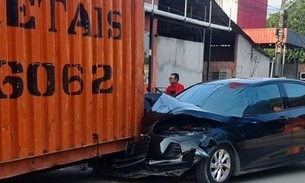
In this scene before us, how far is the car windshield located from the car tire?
588 millimetres

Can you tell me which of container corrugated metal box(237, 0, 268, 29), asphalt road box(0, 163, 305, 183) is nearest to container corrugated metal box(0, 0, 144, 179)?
asphalt road box(0, 163, 305, 183)

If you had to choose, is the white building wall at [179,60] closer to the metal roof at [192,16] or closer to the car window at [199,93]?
the metal roof at [192,16]

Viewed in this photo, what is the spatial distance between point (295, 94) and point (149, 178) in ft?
9.37

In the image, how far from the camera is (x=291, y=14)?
44.6m

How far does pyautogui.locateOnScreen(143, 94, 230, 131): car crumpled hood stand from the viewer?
→ 5.57m

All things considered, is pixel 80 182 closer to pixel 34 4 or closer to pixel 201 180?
pixel 201 180

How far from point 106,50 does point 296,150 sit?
3558 millimetres

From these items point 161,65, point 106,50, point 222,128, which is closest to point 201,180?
point 222,128

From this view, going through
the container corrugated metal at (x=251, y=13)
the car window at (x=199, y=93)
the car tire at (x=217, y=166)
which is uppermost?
the container corrugated metal at (x=251, y=13)

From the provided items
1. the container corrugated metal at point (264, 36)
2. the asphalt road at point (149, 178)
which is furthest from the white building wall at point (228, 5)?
the asphalt road at point (149, 178)

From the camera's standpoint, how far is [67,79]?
15.0ft

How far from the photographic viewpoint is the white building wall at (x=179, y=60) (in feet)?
51.2

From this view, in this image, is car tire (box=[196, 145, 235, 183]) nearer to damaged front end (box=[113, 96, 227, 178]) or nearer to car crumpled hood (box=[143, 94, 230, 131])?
damaged front end (box=[113, 96, 227, 178])

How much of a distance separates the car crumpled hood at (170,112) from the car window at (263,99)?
2.22 ft
